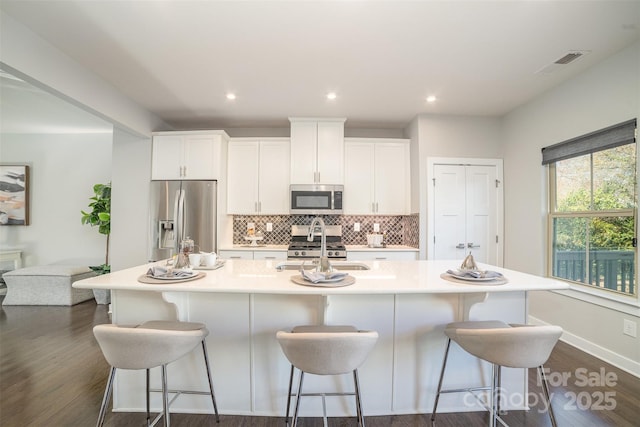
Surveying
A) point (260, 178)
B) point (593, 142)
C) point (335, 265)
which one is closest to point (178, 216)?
point (260, 178)

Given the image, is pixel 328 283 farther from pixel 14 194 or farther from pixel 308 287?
pixel 14 194

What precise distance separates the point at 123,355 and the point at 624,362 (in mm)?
3658

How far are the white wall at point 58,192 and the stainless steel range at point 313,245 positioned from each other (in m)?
3.62

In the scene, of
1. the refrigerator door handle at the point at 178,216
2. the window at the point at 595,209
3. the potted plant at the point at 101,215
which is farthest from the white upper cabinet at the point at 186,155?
the window at the point at 595,209

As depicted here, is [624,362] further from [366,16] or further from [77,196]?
[77,196]

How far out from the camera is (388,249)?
144 inches

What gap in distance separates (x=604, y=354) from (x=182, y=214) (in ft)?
15.3

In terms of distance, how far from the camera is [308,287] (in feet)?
4.75

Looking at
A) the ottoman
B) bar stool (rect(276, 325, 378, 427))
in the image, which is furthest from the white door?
the ottoman

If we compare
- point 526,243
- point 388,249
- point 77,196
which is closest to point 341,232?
point 388,249

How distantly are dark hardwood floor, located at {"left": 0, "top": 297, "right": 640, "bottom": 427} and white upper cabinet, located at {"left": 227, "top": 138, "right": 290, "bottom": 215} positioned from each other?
2274 millimetres

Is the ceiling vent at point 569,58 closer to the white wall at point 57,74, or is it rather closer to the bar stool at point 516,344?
the bar stool at point 516,344

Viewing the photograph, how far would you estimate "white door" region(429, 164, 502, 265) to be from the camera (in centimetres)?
364

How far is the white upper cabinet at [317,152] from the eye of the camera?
3799mm
